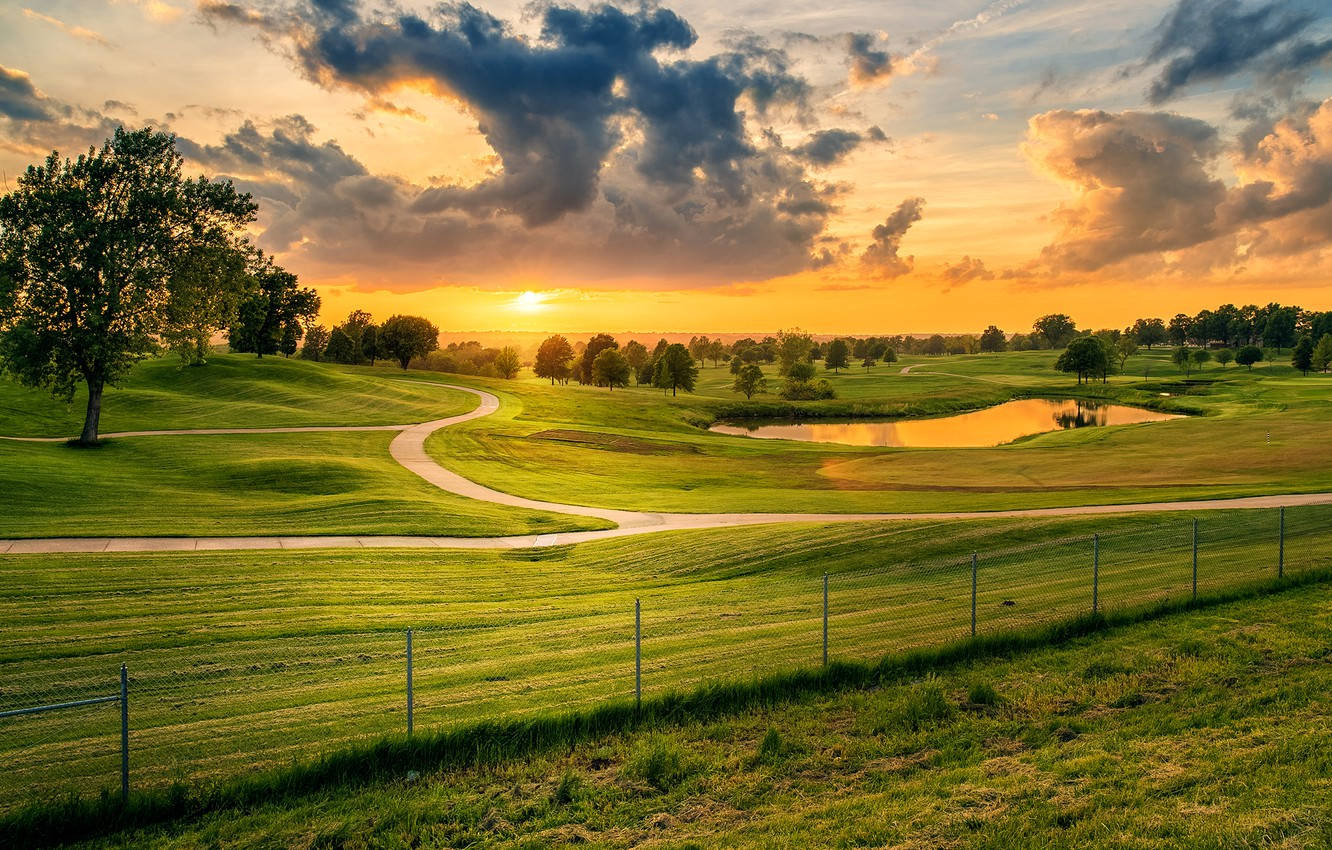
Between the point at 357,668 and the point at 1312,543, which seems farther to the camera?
the point at 1312,543

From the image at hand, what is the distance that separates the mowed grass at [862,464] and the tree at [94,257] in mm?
17092

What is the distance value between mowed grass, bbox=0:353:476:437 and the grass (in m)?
46.8

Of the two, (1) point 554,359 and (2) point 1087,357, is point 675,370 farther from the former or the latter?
(2) point 1087,357

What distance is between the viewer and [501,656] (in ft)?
46.8

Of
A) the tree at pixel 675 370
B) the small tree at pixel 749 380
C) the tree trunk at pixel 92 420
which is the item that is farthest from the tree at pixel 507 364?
the tree trunk at pixel 92 420

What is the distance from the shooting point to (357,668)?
44.9 feet

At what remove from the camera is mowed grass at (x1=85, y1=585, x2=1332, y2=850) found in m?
8.87

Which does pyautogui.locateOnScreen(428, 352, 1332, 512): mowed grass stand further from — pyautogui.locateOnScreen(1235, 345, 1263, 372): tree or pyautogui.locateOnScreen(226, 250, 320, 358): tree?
pyautogui.locateOnScreen(1235, 345, 1263, 372): tree

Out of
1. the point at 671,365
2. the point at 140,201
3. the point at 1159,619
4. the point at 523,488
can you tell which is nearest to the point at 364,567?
the point at 523,488

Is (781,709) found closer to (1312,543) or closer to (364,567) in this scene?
(364,567)

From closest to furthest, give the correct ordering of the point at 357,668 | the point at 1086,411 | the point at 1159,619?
the point at 357,668
the point at 1159,619
the point at 1086,411

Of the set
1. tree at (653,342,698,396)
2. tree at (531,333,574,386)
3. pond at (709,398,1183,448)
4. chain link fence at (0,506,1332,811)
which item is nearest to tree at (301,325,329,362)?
tree at (531,333,574,386)

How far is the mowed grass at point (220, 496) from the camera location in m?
26.3

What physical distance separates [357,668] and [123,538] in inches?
604
